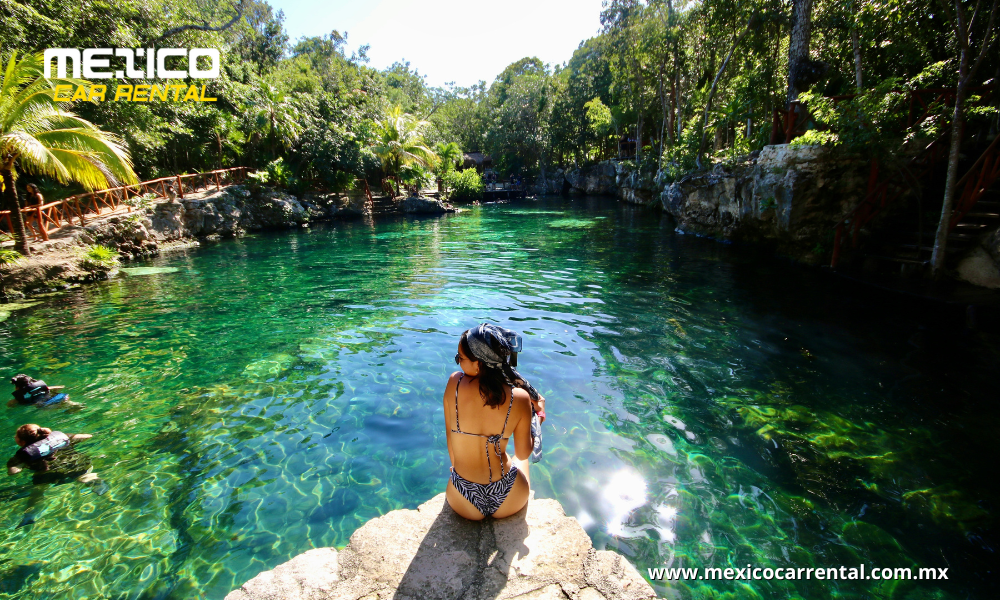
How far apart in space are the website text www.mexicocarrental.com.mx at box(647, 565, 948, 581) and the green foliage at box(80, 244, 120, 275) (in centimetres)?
1802

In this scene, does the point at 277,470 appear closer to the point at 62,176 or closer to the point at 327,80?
the point at 62,176

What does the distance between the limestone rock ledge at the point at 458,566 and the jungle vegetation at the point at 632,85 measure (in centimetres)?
1074


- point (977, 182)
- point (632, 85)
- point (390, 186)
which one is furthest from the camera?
point (390, 186)

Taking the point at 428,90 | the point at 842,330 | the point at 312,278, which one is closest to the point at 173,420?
the point at 312,278

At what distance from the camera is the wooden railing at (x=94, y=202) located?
15.1 metres

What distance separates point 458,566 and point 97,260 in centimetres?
1737

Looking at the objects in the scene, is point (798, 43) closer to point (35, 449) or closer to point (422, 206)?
point (35, 449)

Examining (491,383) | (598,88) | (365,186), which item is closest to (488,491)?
(491,383)

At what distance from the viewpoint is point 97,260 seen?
14133mm

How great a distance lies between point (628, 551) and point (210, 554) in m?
3.55

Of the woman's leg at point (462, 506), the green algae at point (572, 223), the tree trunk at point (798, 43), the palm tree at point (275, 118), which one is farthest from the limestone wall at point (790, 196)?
the palm tree at point (275, 118)

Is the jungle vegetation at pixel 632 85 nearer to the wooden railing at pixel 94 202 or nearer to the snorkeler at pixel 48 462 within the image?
the wooden railing at pixel 94 202

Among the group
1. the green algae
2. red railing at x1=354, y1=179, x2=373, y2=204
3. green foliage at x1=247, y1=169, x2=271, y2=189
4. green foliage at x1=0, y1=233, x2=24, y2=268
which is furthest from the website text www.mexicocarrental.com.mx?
red railing at x1=354, y1=179, x2=373, y2=204

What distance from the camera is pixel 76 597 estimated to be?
3295 millimetres
